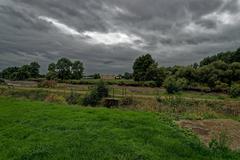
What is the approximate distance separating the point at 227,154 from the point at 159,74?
194ft

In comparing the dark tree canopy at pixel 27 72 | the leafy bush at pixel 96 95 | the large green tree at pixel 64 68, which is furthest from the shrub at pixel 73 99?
the dark tree canopy at pixel 27 72

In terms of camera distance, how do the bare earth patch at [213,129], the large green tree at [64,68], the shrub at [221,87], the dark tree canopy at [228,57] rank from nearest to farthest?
the bare earth patch at [213,129] < the shrub at [221,87] < the dark tree canopy at [228,57] < the large green tree at [64,68]

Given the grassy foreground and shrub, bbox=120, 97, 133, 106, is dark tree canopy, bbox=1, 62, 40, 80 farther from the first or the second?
the grassy foreground

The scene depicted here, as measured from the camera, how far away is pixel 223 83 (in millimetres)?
56531

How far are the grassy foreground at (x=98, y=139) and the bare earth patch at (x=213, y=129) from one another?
668 millimetres

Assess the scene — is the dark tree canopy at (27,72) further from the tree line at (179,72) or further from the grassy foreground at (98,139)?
the grassy foreground at (98,139)

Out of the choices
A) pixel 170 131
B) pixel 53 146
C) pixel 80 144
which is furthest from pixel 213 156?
pixel 53 146

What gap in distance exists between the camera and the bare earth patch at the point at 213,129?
10.3 metres

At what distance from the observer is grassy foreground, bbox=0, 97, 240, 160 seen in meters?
8.37

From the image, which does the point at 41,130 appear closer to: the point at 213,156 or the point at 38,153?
the point at 38,153

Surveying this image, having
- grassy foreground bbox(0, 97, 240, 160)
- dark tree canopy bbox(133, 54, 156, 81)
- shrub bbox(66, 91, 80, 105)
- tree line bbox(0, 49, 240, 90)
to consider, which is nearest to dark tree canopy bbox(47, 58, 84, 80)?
tree line bbox(0, 49, 240, 90)

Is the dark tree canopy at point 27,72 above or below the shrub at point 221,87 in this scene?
above

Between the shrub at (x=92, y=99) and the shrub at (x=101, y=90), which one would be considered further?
the shrub at (x=101, y=90)

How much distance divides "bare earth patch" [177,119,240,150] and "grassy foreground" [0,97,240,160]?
2.19 feet
